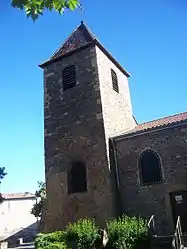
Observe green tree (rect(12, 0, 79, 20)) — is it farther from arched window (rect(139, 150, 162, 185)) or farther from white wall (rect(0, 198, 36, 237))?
white wall (rect(0, 198, 36, 237))

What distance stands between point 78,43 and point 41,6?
1742 centimetres

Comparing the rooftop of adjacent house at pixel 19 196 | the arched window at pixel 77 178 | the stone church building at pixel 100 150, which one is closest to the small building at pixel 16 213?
the rooftop of adjacent house at pixel 19 196

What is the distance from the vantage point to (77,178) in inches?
701

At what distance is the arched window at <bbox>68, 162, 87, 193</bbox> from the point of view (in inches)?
689

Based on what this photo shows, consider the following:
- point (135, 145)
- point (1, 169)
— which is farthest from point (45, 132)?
point (135, 145)

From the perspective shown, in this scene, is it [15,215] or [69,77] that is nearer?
[69,77]

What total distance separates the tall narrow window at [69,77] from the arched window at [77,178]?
17.3 feet

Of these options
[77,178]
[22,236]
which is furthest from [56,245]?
[22,236]

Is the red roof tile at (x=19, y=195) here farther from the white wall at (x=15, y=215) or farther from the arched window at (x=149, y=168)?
the arched window at (x=149, y=168)

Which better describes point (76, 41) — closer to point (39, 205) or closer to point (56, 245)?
point (56, 245)

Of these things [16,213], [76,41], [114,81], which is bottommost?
[16,213]

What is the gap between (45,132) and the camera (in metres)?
19.9

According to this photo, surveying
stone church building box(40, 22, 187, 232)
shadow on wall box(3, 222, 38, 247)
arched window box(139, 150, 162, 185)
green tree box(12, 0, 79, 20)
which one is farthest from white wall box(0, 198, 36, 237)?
green tree box(12, 0, 79, 20)

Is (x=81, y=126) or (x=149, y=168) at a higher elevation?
(x=81, y=126)
